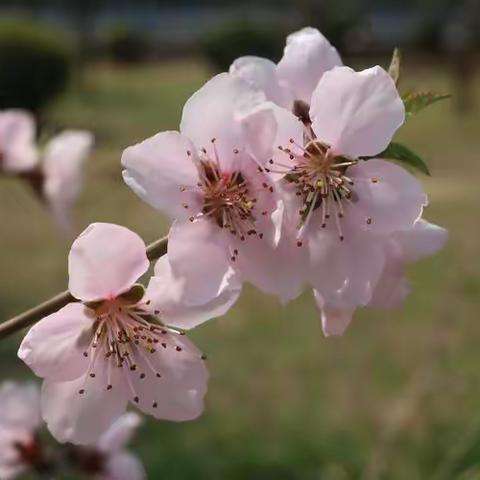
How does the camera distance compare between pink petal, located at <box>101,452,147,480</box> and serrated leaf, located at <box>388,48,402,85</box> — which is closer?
serrated leaf, located at <box>388,48,402,85</box>

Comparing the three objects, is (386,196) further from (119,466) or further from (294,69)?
(119,466)

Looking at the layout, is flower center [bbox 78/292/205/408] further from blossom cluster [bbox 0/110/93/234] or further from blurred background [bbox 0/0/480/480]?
blossom cluster [bbox 0/110/93/234]

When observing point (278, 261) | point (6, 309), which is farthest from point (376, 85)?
point (6, 309)

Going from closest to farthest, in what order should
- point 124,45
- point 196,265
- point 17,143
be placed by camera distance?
point 196,265
point 17,143
point 124,45

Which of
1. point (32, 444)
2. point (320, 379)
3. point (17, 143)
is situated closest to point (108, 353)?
point (32, 444)

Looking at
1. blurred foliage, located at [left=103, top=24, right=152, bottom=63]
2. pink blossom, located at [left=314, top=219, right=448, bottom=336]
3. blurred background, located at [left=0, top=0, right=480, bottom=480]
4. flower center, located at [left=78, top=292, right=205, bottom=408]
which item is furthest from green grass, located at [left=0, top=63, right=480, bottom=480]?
blurred foliage, located at [left=103, top=24, right=152, bottom=63]

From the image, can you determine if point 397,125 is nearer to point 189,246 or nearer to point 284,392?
point 189,246

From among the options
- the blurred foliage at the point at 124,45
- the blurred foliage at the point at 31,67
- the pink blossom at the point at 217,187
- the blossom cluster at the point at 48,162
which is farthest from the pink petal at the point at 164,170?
the blurred foliage at the point at 124,45
